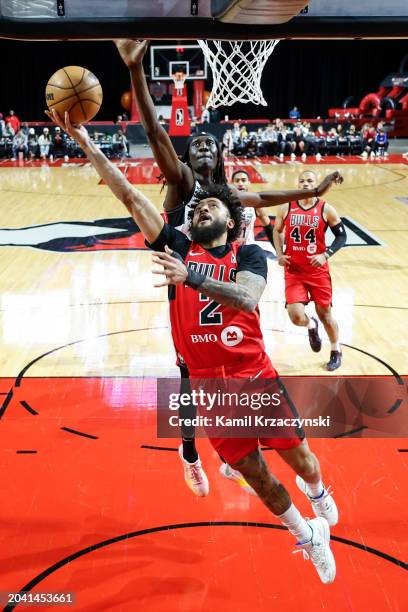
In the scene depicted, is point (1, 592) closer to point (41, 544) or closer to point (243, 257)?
point (41, 544)

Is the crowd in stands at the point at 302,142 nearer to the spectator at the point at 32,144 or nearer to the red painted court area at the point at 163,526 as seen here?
the spectator at the point at 32,144

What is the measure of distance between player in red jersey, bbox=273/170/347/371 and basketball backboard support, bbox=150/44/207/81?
2254 cm

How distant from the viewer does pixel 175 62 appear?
90.7 feet

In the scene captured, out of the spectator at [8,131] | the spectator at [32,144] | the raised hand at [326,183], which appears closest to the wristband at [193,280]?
the raised hand at [326,183]

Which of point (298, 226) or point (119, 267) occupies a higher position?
point (298, 226)

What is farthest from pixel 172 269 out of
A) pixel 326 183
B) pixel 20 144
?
pixel 20 144

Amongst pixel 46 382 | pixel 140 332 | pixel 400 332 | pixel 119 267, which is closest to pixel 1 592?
pixel 46 382

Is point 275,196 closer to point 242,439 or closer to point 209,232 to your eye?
point 209,232

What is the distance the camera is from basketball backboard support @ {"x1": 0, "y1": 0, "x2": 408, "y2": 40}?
3.82 m

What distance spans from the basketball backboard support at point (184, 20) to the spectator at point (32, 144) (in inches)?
842

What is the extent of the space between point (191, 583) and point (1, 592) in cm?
93

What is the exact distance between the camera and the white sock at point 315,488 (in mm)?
3623

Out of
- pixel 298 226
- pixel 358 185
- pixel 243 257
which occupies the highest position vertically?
pixel 243 257

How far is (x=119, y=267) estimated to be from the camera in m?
9.63
